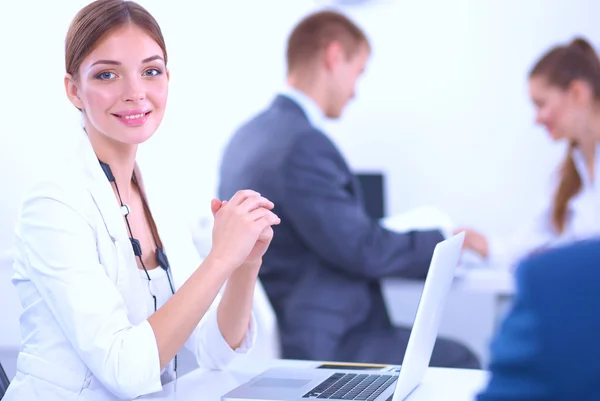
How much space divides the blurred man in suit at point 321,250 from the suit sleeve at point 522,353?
6.47 feet

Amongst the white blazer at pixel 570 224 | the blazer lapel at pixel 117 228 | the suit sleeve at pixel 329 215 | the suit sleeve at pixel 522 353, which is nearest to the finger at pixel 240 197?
the blazer lapel at pixel 117 228

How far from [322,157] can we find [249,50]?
71.2 inches

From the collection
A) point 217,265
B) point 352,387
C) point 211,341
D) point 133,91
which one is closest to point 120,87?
point 133,91

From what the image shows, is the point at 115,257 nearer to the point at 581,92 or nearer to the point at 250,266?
the point at 250,266

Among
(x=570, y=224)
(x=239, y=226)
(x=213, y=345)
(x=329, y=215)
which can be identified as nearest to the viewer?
(x=239, y=226)

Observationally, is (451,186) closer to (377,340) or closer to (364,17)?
(364,17)

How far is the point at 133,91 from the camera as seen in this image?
63.3 inches

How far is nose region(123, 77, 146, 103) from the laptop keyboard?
25.6 inches

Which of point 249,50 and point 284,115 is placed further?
point 249,50

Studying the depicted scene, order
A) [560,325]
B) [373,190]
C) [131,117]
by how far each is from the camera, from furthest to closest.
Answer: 1. [373,190]
2. [131,117]
3. [560,325]

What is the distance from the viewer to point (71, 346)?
59.3 inches

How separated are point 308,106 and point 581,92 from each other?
1.35 m

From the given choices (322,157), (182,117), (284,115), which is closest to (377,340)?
(322,157)

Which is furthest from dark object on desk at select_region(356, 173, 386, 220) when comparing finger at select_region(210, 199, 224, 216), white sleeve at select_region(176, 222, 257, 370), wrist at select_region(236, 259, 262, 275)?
finger at select_region(210, 199, 224, 216)
